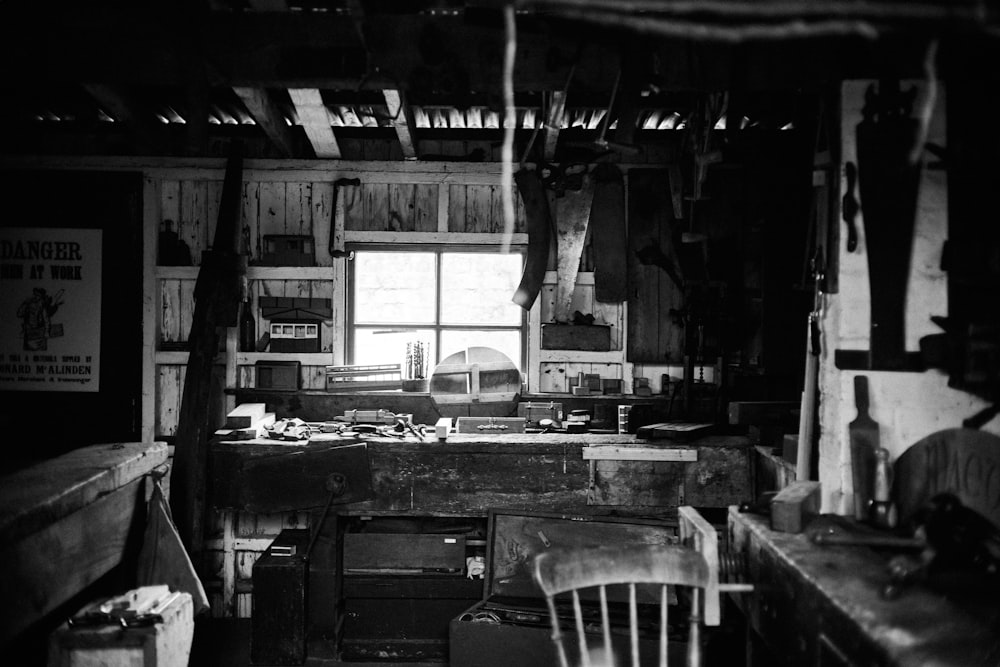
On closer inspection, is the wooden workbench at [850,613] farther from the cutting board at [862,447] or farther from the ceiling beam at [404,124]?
the ceiling beam at [404,124]

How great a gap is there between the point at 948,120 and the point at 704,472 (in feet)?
7.72

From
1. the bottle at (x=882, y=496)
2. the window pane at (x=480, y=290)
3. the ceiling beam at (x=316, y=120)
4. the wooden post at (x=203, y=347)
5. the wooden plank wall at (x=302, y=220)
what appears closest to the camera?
the bottle at (x=882, y=496)

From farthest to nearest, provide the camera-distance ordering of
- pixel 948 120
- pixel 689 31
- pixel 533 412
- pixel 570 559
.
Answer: pixel 533 412, pixel 948 120, pixel 570 559, pixel 689 31

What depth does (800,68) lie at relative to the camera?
10.5 ft

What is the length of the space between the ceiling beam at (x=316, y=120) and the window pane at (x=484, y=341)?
156 cm

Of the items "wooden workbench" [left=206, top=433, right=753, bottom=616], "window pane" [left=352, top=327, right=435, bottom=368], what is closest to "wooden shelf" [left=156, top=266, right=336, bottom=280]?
"window pane" [left=352, top=327, right=435, bottom=368]

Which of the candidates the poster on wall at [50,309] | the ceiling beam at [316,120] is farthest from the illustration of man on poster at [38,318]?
the ceiling beam at [316,120]

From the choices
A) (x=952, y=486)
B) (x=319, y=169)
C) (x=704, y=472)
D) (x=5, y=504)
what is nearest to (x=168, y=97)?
(x=319, y=169)

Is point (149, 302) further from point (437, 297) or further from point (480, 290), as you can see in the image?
point (480, 290)

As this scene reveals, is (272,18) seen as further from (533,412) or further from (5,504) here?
(533,412)

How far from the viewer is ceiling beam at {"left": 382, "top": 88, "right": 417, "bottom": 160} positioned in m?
4.22

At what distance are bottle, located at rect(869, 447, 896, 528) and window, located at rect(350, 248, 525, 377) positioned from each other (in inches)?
112

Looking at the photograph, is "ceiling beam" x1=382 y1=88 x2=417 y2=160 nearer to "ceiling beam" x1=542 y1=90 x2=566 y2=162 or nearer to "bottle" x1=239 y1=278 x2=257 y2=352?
"ceiling beam" x1=542 y1=90 x2=566 y2=162

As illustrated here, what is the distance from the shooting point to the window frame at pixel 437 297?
17.5ft
